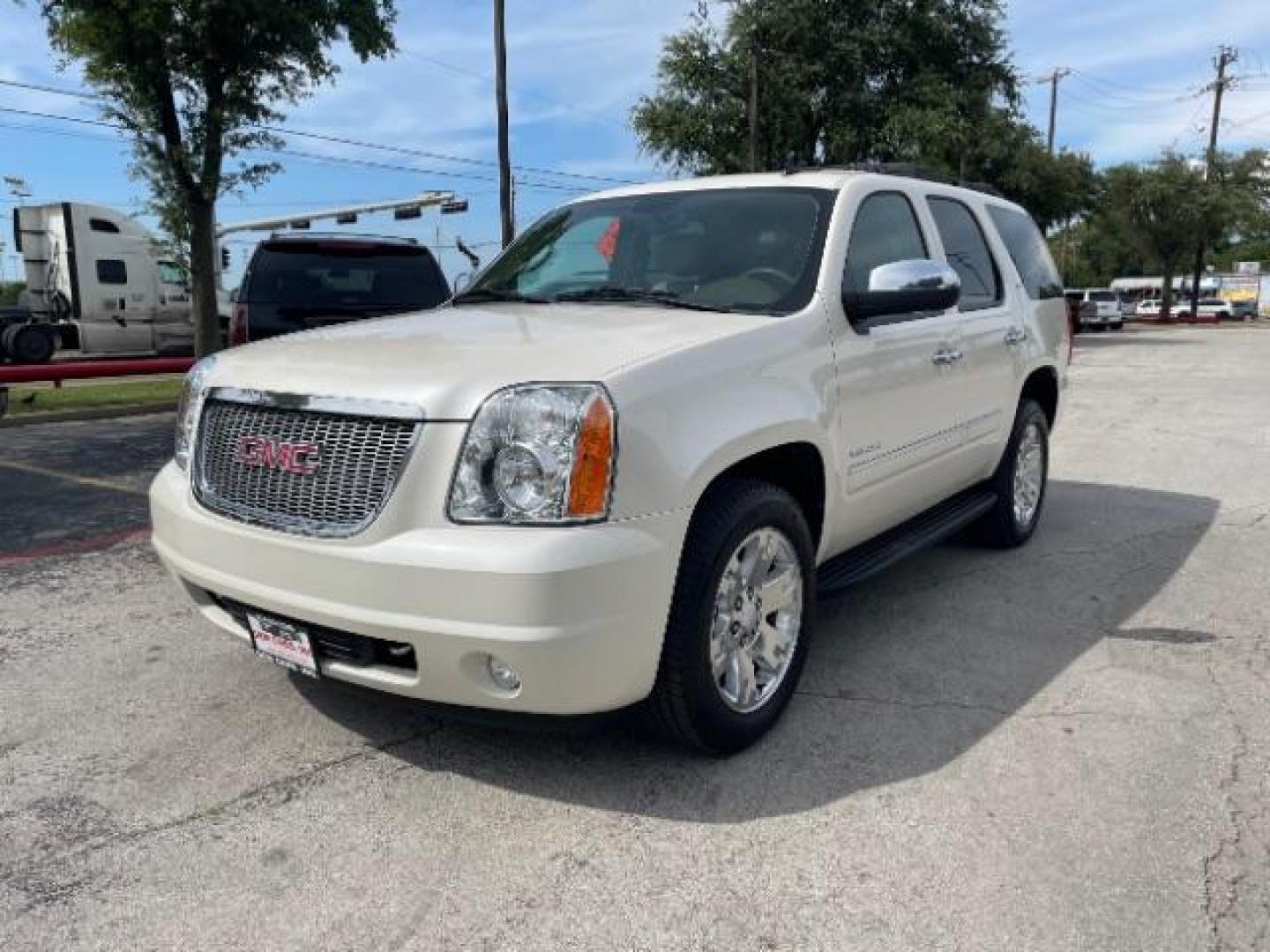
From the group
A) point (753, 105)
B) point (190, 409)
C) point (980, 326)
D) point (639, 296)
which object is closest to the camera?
point (190, 409)

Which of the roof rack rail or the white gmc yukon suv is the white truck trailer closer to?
the roof rack rail

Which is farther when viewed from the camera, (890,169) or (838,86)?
(838,86)

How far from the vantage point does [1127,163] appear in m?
45.6

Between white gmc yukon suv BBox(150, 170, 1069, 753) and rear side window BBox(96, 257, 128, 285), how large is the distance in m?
20.5

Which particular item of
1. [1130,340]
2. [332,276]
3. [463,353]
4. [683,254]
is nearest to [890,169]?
[683,254]

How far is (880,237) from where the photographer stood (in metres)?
4.09

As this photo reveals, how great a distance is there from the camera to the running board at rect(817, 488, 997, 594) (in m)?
3.83

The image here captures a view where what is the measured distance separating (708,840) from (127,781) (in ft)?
5.64

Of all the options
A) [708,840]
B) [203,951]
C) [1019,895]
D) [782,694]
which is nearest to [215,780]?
[203,951]

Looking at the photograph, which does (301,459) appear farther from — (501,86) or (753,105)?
(753,105)

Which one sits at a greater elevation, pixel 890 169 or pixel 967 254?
pixel 890 169

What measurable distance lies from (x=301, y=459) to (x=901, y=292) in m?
2.05

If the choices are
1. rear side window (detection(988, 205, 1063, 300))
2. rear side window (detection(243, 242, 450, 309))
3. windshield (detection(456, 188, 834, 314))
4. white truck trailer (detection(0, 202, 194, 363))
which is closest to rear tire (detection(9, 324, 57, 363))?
white truck trailer (detection(0, 202, 194, 363))

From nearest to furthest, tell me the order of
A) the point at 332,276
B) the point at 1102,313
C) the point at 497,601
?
the point at 497,601
the point at 332,276
the point at 1102,313
